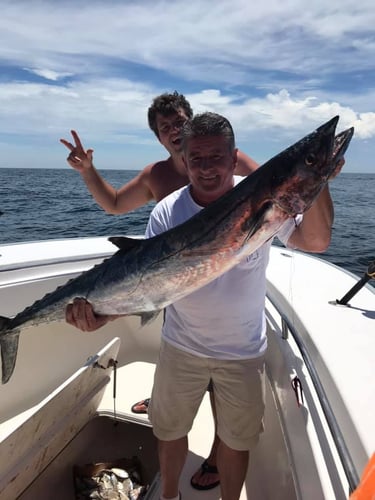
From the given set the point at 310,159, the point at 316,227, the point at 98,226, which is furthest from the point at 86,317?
the point at 98,226

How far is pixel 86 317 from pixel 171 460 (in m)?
0.89

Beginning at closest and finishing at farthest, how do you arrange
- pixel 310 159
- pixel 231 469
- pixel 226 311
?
pixel 310 159
pixel 226 311
pixel 231 469

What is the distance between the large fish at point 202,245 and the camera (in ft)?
4.86

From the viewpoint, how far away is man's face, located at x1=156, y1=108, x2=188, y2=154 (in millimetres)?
2775

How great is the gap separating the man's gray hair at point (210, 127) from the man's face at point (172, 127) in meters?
0.92

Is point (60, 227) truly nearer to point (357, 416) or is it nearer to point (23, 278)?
point (23, 278)

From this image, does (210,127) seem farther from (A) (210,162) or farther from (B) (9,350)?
(B) (9,350)

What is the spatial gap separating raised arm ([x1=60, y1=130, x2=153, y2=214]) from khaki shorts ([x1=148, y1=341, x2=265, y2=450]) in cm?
138

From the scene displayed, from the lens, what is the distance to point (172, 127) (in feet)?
9.20

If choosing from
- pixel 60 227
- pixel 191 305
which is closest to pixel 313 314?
pixel 191 305

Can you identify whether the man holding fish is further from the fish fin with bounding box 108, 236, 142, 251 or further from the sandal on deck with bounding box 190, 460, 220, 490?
the sandal on deck with bounding box 190, 460, 220, 490

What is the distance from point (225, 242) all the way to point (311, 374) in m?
0.75

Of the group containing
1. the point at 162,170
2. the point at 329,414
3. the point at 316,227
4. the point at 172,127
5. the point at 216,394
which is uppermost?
the point at 172,127

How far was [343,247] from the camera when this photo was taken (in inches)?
501
